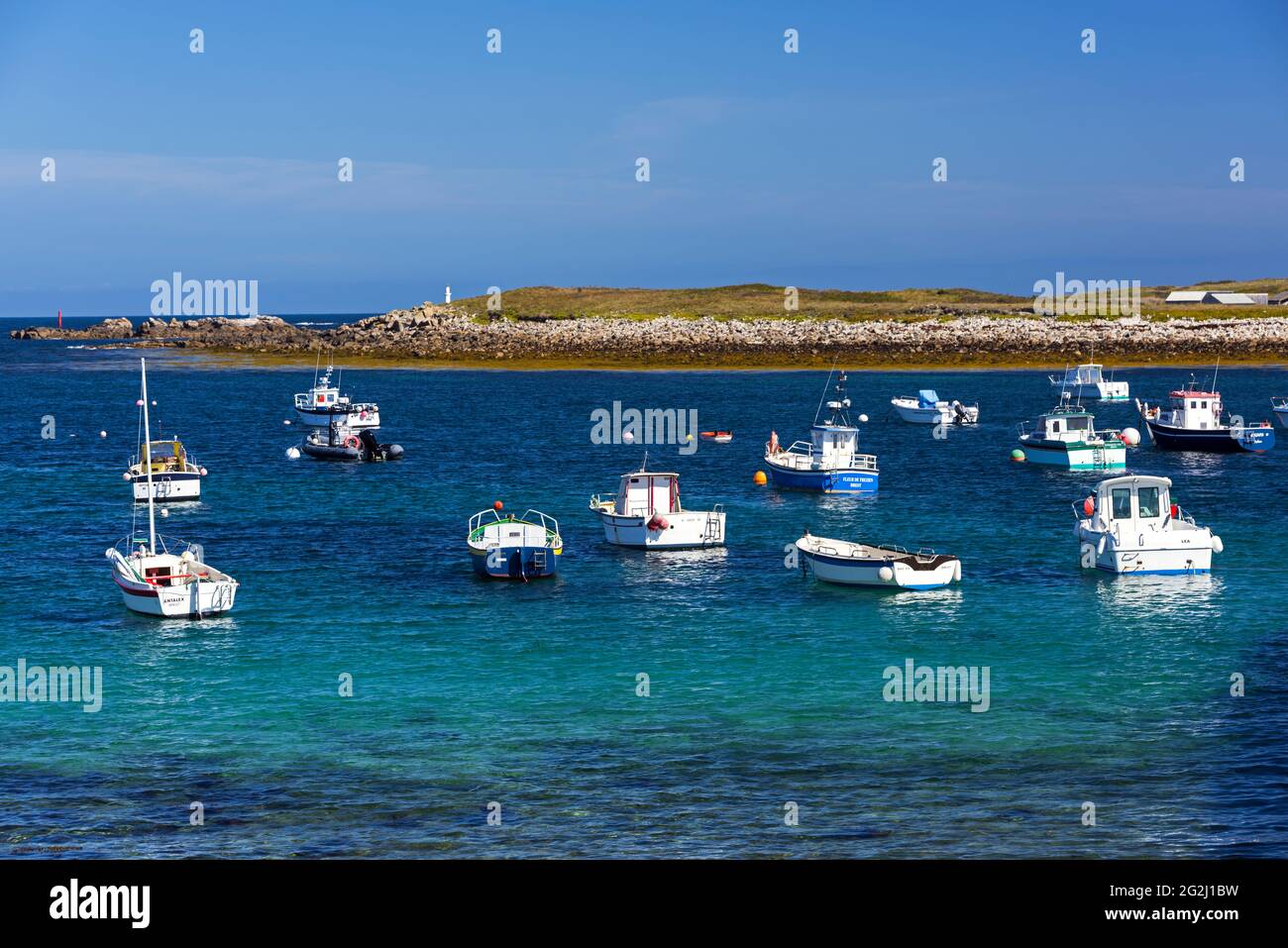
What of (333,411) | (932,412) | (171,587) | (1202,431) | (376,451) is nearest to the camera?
(171,587)

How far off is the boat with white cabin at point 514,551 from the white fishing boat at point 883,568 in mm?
10311

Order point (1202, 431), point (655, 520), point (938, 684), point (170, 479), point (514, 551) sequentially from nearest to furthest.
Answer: point (938, 684) → point (514, 551) → point (655, 520) → point (170, 479) → point (1202, 431)

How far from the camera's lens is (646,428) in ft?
379

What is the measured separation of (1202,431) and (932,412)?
27.3 metres

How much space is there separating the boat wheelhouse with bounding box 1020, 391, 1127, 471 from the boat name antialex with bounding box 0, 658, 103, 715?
6765cm

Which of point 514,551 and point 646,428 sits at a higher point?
point 646,428

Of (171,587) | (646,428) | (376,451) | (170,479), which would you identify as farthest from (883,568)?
(646,428)

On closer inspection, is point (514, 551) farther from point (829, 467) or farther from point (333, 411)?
point (333, 411)

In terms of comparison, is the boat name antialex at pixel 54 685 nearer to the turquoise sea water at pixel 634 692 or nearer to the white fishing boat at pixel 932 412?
the turquoise sea water at pixel 634 692

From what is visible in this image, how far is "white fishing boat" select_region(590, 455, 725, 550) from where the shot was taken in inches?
2336

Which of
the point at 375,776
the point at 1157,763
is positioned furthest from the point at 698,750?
the point at 1157,763

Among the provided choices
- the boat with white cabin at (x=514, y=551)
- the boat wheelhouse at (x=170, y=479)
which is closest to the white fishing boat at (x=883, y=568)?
the boat with white cabin at (x=514, y=551)

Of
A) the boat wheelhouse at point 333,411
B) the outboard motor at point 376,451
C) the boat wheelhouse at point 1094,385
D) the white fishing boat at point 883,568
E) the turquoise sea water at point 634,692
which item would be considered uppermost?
the boat wheelhouse at point 1094,385

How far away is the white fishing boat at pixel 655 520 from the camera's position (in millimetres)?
59344
